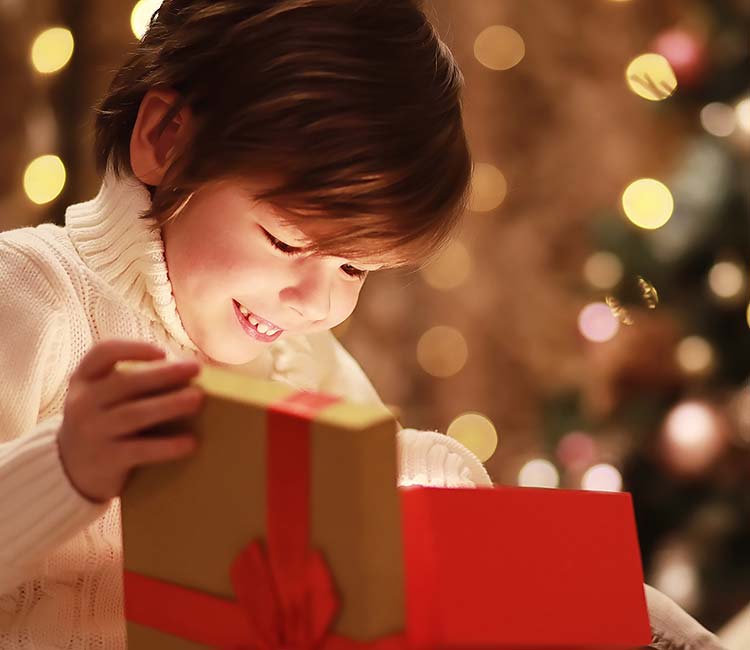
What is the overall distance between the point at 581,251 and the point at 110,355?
180cm

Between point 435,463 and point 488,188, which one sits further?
point 488,188

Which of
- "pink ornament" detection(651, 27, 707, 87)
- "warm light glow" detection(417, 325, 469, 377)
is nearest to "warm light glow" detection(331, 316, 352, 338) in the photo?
"warm light glow" detection(417, 325, 469, 377)

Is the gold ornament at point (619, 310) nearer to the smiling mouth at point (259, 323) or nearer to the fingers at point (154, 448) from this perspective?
the smiling mouth at point (259, 323)

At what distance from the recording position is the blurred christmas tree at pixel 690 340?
1720 mm

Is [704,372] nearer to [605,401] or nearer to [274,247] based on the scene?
[605,401]

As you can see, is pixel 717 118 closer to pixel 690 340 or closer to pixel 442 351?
pixel 690 340

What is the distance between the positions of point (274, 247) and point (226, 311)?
9 centimetres

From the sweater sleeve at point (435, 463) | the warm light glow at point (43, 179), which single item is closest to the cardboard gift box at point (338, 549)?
the sweater sleeve at point (435, 463)

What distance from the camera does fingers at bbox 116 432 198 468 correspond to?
0.57 m

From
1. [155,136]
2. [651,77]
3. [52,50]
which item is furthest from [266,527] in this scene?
[52,50]

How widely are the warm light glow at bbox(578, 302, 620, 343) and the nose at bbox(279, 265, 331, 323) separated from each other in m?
1.15

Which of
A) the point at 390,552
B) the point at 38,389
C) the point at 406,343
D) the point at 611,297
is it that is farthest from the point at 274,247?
the point at 406,343

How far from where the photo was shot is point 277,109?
73 cm

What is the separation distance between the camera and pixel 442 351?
237 cm
